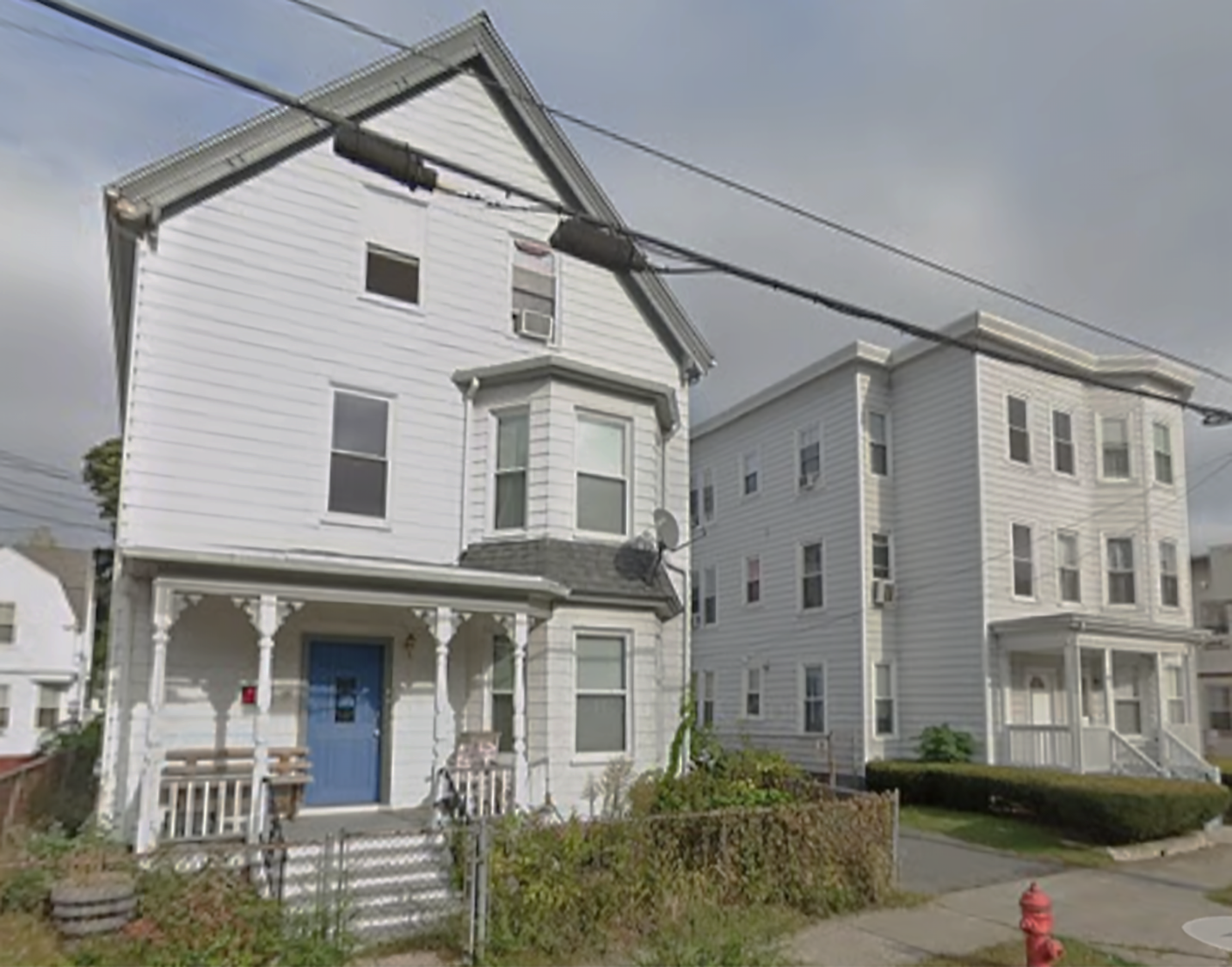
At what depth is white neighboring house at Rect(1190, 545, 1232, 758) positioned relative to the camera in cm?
3086

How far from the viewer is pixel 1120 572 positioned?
21.7m

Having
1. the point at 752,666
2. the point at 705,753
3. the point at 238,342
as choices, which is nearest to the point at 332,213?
the point at 238,342

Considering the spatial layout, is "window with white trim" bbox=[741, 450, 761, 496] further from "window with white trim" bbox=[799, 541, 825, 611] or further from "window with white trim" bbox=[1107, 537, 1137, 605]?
"window with white trim" bbox=[1107, 537, 1137, 605]

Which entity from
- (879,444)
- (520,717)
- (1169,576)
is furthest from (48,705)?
(1169,576)

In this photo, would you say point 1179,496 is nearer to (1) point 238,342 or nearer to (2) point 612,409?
(2) point 612,409

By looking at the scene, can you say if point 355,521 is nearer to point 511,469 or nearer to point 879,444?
point 511,469

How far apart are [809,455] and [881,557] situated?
10.4ft

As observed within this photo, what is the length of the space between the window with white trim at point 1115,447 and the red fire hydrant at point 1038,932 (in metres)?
16.9

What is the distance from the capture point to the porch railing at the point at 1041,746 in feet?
59.6

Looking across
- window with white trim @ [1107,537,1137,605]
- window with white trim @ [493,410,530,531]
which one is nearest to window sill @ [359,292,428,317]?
window with white trim @ [493,410,530,531]

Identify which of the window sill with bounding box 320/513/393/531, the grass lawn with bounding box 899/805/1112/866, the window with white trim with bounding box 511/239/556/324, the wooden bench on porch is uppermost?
the window with white trim with bounding box 511/239/556/324

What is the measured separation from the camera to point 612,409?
1363 cm

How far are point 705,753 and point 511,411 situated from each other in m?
5.23

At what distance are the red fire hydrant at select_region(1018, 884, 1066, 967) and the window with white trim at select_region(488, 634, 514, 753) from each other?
6.65 meters
